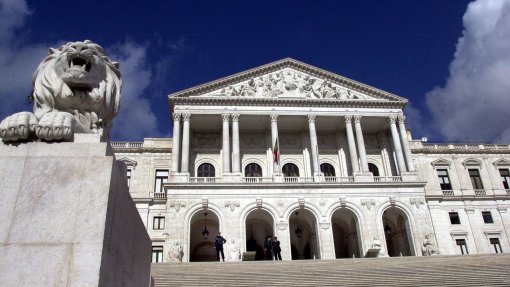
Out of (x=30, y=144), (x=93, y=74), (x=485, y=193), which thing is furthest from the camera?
(x=485, y=193)

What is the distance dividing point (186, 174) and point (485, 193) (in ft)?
89.5

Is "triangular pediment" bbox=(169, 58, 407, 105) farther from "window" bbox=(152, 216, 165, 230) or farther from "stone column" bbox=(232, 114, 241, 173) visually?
"window" bbox=(152, 216, 165, 230)

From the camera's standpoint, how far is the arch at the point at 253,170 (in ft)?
124

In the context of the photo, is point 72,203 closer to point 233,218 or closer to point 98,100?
point 98,100

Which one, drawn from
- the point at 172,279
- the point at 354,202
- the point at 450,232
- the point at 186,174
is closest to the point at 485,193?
the point at 450,232

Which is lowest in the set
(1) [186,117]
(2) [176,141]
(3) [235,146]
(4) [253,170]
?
(4) [253,170]

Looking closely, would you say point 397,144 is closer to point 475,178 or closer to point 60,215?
point 475,178

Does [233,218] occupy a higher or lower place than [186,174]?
lower

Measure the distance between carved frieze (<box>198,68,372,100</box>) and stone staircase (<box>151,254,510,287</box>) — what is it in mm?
19273

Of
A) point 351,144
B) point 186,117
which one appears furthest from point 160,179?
point 351,144

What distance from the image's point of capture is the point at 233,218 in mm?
32094

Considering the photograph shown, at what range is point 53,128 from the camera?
4164 millimetres

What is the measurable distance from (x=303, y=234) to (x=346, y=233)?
3.54m

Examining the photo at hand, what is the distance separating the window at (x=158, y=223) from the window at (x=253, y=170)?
26.0 ft
